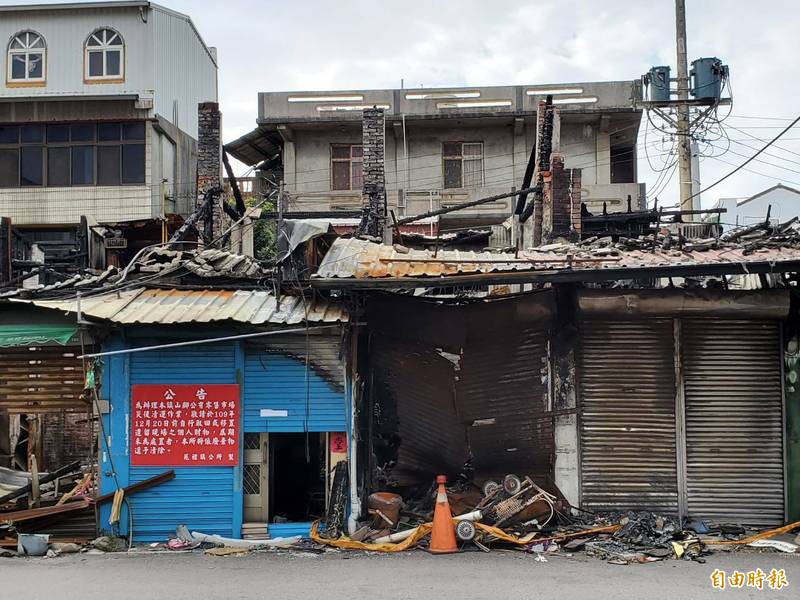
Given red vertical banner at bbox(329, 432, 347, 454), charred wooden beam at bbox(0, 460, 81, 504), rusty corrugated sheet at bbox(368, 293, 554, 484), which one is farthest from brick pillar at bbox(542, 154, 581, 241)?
charred wooden beam at bbox(0, 460, 81, 504)

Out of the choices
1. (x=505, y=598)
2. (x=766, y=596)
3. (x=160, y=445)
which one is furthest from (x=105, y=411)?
(x=766, y=596)

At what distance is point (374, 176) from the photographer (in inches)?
659

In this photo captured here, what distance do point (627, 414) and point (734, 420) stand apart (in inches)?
57.7

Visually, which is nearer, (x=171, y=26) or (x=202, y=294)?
(x=202, y=294)

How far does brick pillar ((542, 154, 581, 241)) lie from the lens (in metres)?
12.5

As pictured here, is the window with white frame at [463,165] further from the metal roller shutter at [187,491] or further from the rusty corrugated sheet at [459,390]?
the metal roller shutter at [187,491]

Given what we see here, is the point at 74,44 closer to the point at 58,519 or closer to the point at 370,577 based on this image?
the point at 58,519

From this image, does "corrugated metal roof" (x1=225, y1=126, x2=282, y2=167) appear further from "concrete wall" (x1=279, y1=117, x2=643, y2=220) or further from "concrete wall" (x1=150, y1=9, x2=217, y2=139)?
"concrete wall" (x1=150, y1=9, x2=217, y2=139)

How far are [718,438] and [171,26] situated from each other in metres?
23.8

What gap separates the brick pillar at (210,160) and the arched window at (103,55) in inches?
371

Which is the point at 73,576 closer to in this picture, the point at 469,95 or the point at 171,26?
the point at 469,95

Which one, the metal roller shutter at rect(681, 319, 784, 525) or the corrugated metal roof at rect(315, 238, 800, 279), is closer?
the corrugated metal roof at rect(315, 238, 800, 279)

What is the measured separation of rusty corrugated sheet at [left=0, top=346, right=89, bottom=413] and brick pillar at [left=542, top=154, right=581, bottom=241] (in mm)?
7834

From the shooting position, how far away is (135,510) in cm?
984
